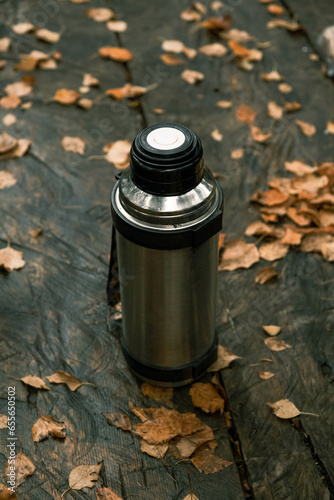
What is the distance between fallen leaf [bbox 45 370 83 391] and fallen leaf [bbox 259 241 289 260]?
1002 millimetres

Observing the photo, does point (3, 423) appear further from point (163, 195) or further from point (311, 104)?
point (311, 104)

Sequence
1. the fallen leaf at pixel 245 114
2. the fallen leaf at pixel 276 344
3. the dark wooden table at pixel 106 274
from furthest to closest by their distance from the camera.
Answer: the fallen leaf at pixel 245 114, the fallen leaf at pixel 276 344, the dark wooden table at pixel 106 274

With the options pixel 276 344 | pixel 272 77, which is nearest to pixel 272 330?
pixel 276 344

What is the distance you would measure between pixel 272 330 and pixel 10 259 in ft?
3.87

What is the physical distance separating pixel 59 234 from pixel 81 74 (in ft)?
4.34

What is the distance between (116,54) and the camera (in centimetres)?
378

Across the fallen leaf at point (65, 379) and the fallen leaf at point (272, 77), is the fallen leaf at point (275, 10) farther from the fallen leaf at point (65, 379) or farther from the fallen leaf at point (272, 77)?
the fallen leaf at point (65, 379)

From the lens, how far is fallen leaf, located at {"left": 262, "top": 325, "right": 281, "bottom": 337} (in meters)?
2.42

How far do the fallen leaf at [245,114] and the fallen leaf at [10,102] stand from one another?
1.26 m

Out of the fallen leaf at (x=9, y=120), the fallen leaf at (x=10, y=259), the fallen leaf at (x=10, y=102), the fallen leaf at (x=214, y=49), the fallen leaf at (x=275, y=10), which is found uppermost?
the fallen leaf at (x=275, y=10)

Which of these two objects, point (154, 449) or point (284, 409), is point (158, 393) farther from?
point (284, 409)

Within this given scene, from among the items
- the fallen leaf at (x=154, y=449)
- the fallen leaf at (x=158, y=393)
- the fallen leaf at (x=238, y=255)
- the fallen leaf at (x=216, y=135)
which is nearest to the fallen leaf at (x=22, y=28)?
the fallen leaf at (x=216, y=135)

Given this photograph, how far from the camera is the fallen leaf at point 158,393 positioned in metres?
Result: 2.23

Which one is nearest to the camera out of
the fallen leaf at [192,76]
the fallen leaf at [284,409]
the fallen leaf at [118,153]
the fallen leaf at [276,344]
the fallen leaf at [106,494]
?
the fallen leaf at [106,494]
